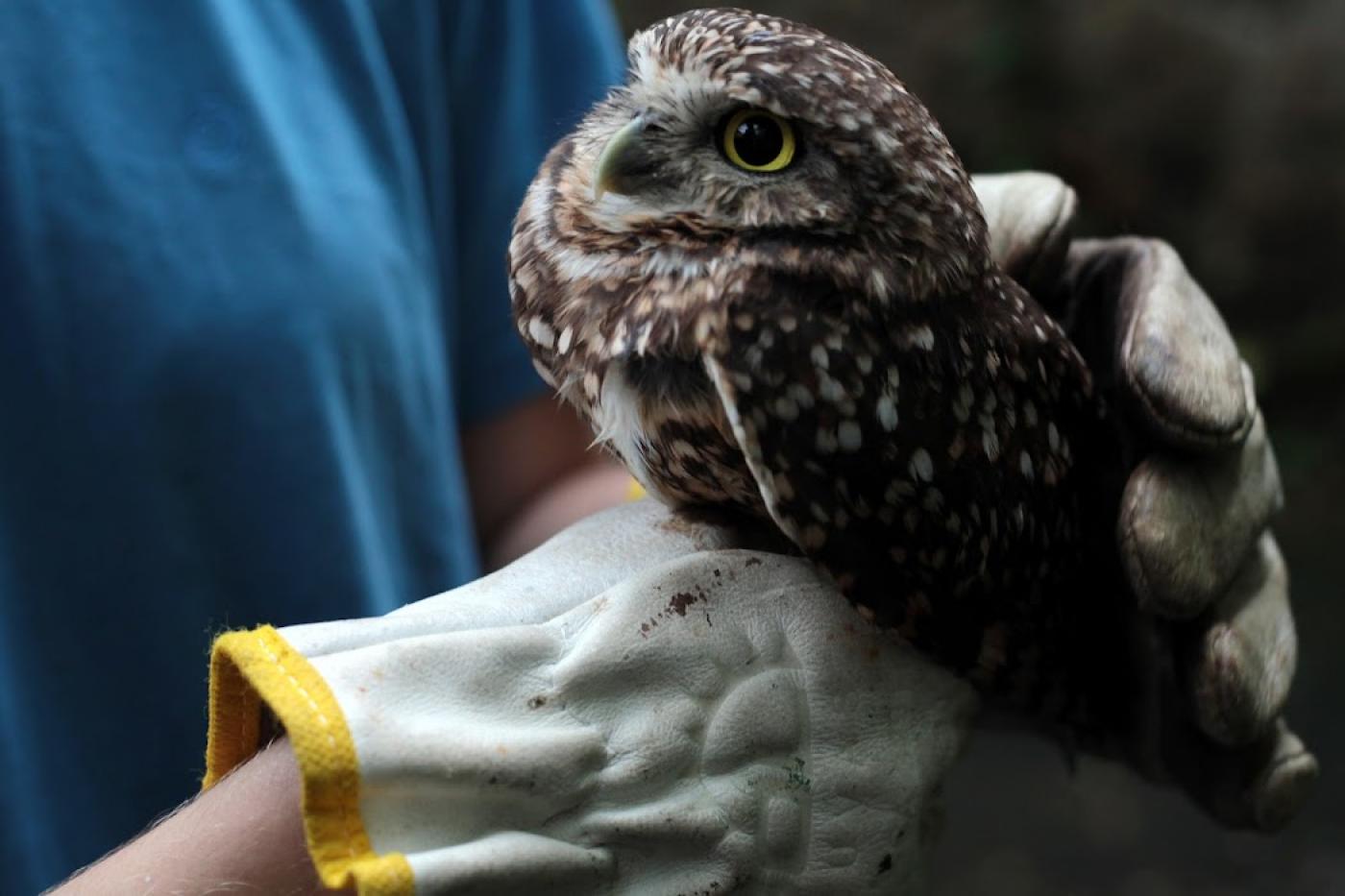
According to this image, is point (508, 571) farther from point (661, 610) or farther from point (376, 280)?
point (376, 280)

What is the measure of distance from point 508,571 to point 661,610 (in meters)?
0.22

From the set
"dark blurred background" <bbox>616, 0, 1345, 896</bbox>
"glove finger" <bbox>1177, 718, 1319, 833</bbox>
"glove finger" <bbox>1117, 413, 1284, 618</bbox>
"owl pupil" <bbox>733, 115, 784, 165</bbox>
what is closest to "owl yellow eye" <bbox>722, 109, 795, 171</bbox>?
"owl pupil" <bbox>733, 115, 784, 165</bbox>

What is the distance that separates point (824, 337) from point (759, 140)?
23 centimetres

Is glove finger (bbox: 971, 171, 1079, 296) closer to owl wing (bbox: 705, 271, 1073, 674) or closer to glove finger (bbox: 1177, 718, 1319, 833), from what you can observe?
owl wing (bbox: 705, 271, 1073, 674)

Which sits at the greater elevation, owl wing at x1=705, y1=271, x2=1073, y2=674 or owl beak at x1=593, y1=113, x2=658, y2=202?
owl beak at x1=593, y1=113, x2=658, y2=202

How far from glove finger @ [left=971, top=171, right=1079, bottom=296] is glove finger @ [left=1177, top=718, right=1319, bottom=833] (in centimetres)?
66

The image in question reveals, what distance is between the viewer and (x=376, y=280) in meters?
1.61

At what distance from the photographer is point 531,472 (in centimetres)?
210

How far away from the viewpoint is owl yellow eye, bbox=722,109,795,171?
4.14ft

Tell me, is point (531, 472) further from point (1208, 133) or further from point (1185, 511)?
point (1208, 133)

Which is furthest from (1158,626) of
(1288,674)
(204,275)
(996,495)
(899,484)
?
(204,275)

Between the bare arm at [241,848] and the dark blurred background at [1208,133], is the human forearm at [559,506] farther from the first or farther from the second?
the dark blurred background at [1208,133]

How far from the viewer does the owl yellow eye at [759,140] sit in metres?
1.26

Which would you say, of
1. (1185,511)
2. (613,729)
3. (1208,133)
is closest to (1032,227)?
(1185,511)
